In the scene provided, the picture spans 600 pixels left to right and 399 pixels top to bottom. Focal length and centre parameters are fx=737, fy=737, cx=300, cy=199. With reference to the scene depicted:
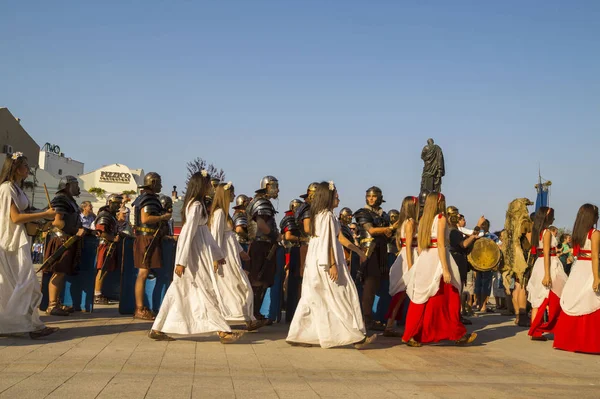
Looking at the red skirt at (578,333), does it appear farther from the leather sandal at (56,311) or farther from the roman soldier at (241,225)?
the leather sandal at (56,311)

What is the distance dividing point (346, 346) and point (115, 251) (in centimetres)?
629

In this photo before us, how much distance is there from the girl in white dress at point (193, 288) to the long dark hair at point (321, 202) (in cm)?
129

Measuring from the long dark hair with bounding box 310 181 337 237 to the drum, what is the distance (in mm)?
6357

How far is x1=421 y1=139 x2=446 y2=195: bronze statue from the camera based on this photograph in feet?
61.4

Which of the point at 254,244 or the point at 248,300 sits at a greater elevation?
the point at 254,244

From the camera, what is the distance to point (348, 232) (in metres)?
12.0

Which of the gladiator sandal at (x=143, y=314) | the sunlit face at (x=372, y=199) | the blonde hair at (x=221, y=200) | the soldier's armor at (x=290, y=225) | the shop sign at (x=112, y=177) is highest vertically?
the shop sign at (x=112, y=177)

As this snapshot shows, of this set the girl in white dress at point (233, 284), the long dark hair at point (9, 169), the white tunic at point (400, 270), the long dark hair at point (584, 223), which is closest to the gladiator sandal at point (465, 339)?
the white tunic at point (400, 270)

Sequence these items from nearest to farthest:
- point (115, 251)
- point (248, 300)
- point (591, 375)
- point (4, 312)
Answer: point (591, 375), point (4, 312), point (248, 300), point (115, 251)

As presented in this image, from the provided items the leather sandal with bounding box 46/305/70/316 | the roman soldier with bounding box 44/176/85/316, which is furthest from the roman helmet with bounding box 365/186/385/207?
the leather sandal with bounding box 46/305/70/316

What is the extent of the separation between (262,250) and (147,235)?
181 centimetres

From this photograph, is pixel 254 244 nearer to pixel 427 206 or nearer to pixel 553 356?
pixel 427 206

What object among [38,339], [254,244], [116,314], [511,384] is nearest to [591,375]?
[511,384]

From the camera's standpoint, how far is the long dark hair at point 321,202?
913cm
